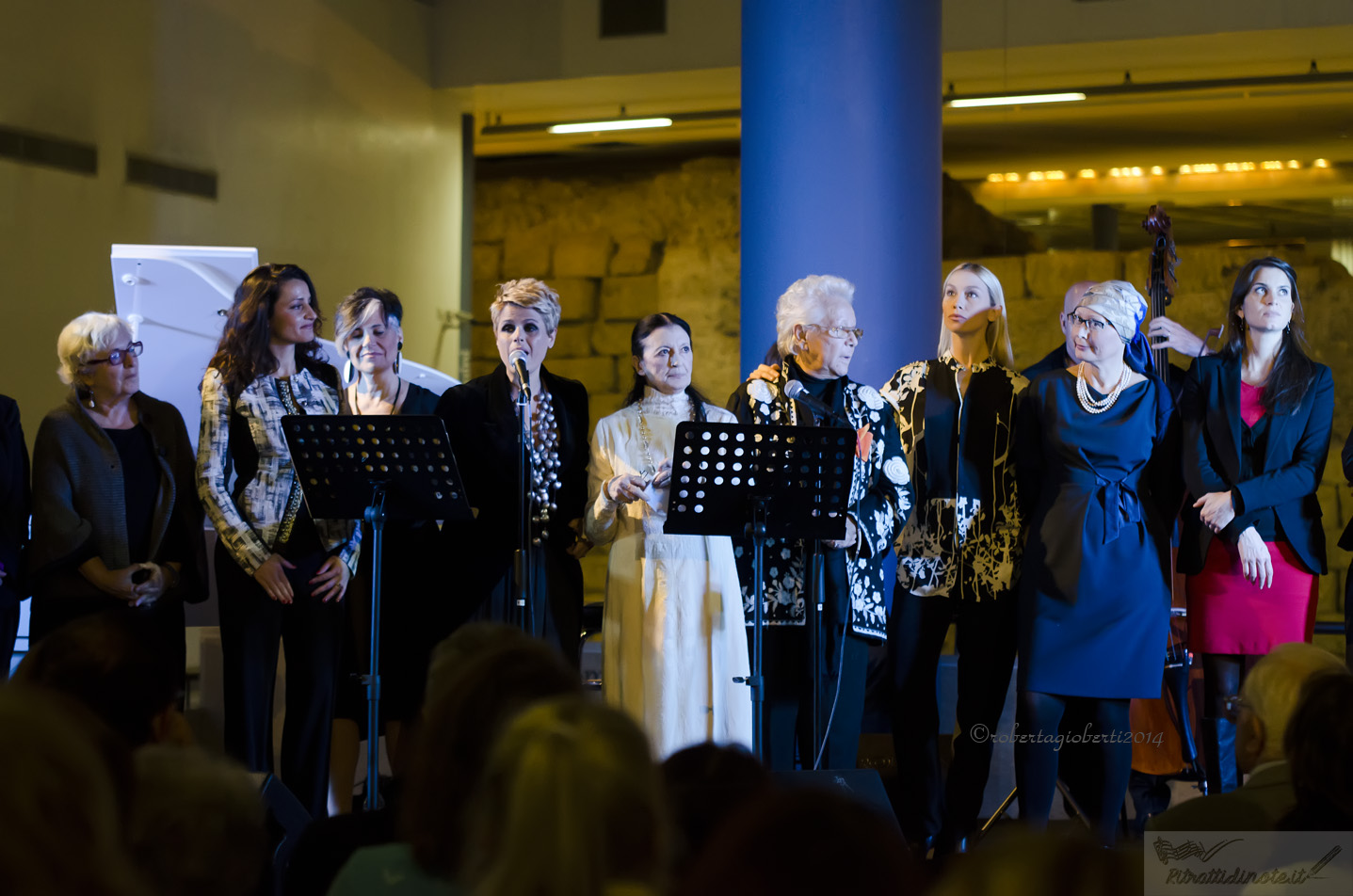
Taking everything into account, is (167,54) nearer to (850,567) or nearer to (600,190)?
(600,190)

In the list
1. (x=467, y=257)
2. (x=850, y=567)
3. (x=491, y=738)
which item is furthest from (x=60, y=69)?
(x=491, y=738)

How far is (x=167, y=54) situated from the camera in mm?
7270

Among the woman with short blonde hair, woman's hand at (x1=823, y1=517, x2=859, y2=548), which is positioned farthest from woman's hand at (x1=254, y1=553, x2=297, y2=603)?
woman's hand at (x1=823, y1=517, x2=859, y2=548)

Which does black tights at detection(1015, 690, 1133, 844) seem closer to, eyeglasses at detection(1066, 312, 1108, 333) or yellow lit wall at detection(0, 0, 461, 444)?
eyeglasses at detection(1066, 312, 1108, 333)

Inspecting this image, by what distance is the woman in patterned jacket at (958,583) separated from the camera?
3.91 meters

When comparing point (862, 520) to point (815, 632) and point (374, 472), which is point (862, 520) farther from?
point (374, 472)

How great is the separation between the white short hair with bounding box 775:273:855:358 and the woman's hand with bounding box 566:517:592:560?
30.5 inches

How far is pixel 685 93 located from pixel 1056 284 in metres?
2.78

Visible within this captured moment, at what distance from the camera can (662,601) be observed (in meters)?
3.85

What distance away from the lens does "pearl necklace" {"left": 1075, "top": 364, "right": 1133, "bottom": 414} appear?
12.5ft

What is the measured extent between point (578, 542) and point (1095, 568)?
1.42 metres

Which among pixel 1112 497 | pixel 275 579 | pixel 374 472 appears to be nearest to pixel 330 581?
pixel 275 579

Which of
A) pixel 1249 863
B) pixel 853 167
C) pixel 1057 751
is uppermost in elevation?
pixel 853 167

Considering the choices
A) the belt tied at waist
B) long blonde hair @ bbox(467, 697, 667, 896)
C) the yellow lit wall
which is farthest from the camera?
the yellow lit wall
